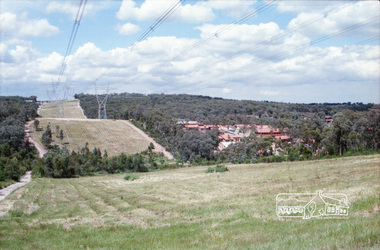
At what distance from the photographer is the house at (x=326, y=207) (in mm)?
11492

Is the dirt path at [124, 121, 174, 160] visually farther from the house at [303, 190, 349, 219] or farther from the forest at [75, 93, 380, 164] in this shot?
the house at [303, 190, 349, 219]

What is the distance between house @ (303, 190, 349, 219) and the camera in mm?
11492

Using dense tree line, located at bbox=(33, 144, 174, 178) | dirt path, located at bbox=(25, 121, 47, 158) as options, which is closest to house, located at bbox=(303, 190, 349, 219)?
dense tree line, located at bbox=(33, 144, 174, 178)

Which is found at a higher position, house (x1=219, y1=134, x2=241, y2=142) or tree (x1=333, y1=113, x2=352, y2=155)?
tree (x1=333, y1=113, x2=352, y2=155)

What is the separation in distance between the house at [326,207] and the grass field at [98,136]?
323 feet

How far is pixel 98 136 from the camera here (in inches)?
4919

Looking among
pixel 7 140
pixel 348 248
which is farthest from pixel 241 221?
pixel 7 140

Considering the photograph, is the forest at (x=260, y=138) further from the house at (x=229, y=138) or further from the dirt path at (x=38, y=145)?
the dirt path at (x=38, y=145)

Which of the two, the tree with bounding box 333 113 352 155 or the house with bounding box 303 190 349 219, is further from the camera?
the tree with bounding box 333 113 352 155

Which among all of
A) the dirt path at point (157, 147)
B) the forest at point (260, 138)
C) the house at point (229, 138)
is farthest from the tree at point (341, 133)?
the dirt path at point (157, 147)

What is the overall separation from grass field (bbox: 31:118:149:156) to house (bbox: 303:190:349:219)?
98407mm

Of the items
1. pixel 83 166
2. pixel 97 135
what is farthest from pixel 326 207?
pixel 97 135

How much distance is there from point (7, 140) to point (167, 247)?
100622 mm

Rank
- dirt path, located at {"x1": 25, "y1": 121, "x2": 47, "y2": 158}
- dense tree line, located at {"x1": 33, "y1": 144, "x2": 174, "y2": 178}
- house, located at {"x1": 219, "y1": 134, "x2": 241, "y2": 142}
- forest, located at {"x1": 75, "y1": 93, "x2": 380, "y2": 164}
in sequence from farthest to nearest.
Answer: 1. house, located at {"x1": 219, "y1": 134, "x2": 241, "y2": 142}
2. dirt path, located at {"x1": 25, "y1": 121, "x2": 47, "y2": 158}
3. forest, located at {"x1": 75, "y1": 93, "x2": 380, "y2": 164}
4. dense tree line, located at {"x1": 33, "y1": 144, "x2": 174, "y2": 178}
